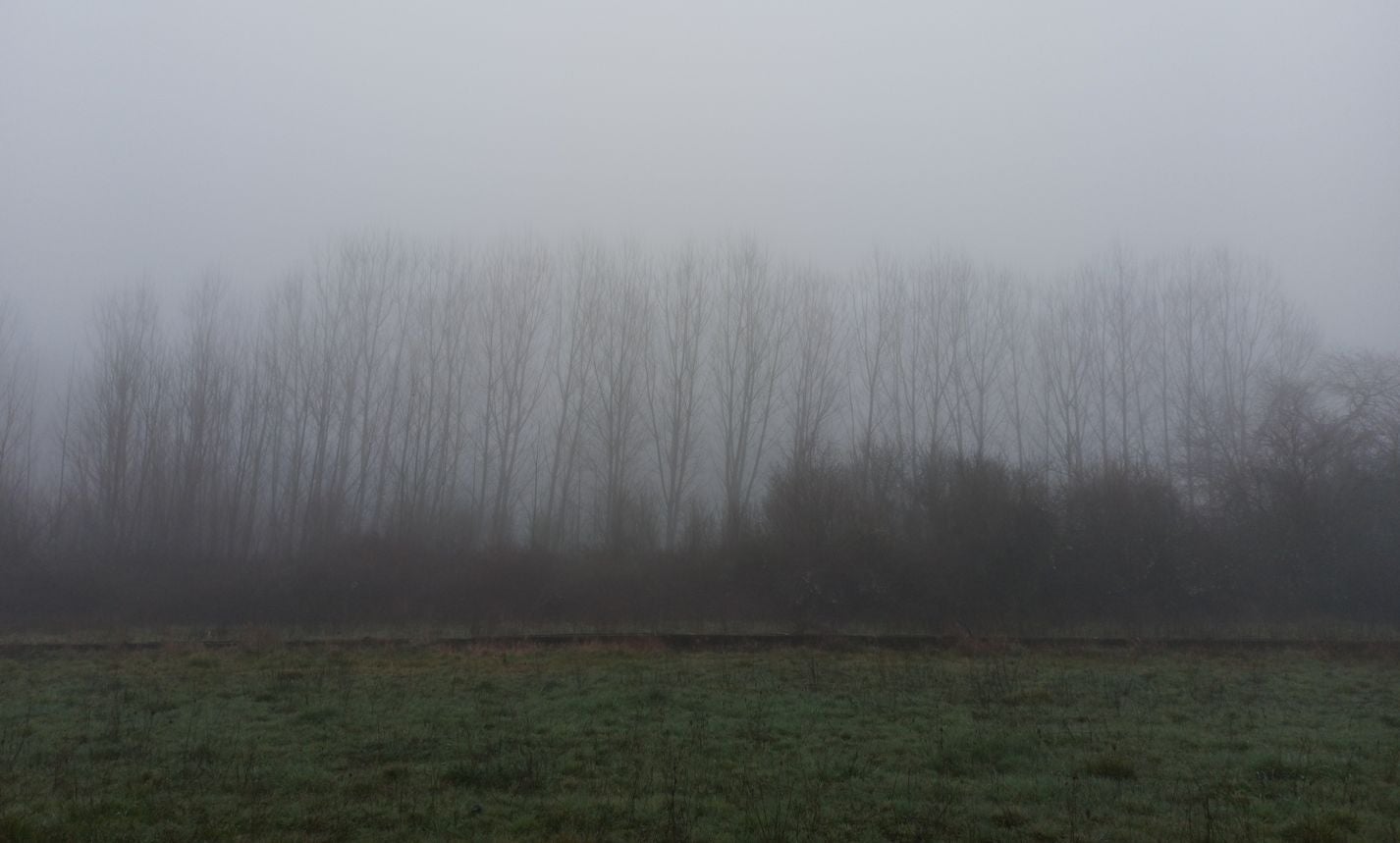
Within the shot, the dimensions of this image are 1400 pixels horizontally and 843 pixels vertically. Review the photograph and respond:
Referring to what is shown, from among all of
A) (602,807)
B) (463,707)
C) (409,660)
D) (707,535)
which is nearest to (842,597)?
(707,535)

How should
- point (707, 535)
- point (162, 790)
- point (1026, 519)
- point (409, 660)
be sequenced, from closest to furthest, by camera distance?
point (162, 790) < point (409, 660) < point (1026, 519) < point (707, 535)

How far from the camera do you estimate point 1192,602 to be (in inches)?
1121

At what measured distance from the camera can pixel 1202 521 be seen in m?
30.3

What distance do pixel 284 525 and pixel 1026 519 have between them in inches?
1220

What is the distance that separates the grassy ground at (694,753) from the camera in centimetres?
660

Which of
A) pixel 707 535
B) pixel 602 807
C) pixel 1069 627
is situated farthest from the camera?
pixel 707 535

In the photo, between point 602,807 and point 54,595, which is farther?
point 54,595

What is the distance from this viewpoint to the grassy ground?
21.7ft

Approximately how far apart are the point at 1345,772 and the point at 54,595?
35061mm

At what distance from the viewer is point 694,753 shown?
8906 millimetres

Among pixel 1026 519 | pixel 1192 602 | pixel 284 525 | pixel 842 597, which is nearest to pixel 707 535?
pixel 842 597

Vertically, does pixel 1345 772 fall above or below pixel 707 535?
below

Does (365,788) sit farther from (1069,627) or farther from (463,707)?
(1069,627)

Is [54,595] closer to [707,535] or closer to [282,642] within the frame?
[282,642]
